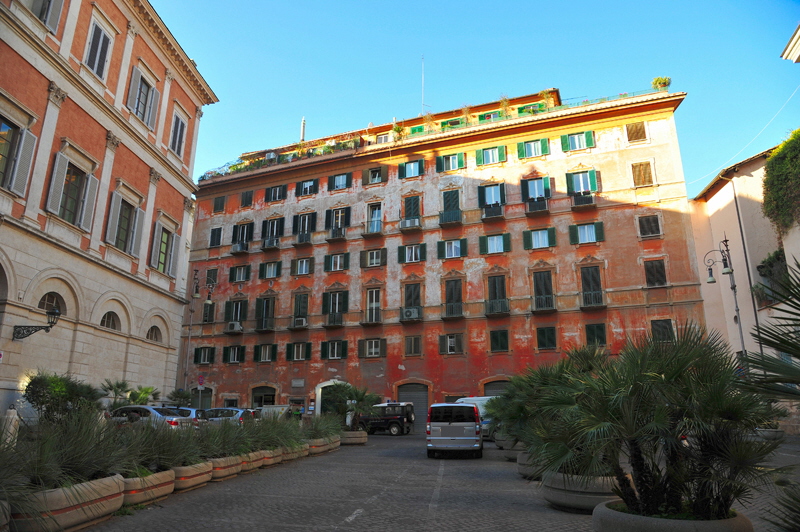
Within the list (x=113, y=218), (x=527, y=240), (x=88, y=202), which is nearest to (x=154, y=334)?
(x=113, y=218)

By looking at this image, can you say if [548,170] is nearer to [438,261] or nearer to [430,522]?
[438,261]

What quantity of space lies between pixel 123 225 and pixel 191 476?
1661 cm

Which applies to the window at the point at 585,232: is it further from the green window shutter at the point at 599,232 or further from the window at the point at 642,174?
the window at the point at 642,174

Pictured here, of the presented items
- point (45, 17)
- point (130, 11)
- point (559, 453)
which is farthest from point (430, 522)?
point (130, 11)

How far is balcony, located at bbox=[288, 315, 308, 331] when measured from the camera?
125 ft

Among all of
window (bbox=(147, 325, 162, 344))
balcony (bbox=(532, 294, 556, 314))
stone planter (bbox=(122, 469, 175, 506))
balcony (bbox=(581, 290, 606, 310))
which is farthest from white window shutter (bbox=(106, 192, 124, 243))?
balcony (bbox=(581, 290, 606, 310))

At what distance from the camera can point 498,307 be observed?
3378cm

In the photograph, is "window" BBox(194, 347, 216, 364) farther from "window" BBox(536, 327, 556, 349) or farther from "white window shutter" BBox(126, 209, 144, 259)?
"window" BBox(536, 327, 556, 349)

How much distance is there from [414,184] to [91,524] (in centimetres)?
3371

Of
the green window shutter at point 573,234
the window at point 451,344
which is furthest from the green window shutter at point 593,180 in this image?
the window at point 451,344

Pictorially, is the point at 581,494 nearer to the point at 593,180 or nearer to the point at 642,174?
the point at 593,180

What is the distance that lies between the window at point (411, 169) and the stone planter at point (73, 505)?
33.4m

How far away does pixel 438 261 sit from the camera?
3634 cm

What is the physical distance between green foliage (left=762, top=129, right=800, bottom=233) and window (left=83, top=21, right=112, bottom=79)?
30596mm
